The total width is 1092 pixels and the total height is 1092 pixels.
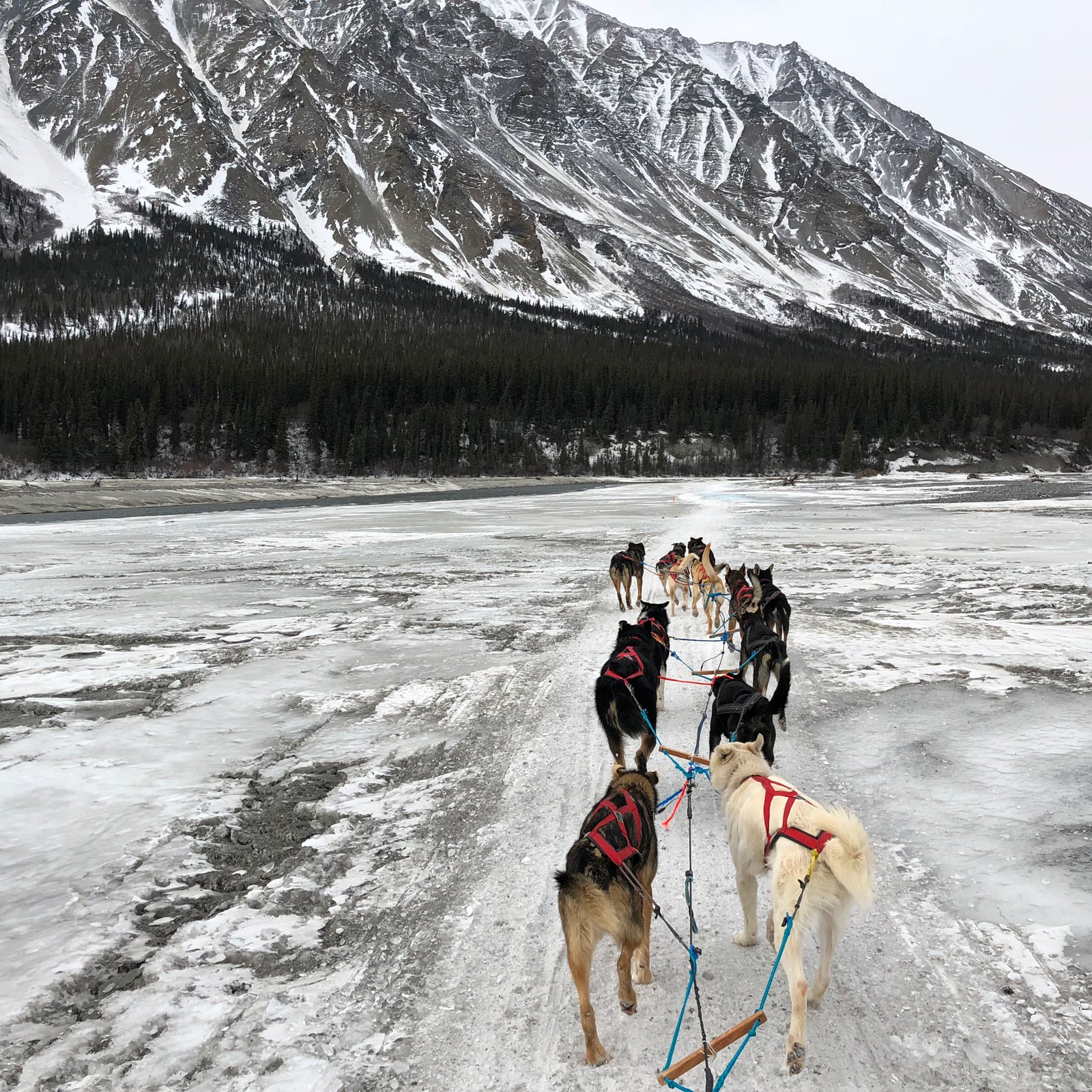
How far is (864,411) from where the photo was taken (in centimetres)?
10075

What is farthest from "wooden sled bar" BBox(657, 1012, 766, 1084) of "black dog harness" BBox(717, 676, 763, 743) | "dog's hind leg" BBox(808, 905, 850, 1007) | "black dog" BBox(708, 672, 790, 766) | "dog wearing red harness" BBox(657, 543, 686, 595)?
"dog wearing red harness" BBox(657, 543, 686, 595)

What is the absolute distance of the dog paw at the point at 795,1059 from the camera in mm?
2863

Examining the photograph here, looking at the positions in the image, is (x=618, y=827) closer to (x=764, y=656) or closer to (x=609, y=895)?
(x=609, y=895)

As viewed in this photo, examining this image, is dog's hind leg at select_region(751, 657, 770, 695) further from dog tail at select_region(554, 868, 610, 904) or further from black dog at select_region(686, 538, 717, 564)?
black dog at select_region(686, 538, 717, 564)

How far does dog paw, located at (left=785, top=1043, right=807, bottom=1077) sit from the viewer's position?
2863 mm

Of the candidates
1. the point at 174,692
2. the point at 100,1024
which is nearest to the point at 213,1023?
the point at 100,1024

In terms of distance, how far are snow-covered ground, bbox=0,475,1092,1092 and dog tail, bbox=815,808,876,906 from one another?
751 millimetres

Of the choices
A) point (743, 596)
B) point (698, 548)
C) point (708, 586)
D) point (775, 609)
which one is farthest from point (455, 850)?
point (698, 548)

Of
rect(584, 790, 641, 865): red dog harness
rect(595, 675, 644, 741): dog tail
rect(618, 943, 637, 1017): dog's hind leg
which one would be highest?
rect(584, 790, 641, 865): red dog harness

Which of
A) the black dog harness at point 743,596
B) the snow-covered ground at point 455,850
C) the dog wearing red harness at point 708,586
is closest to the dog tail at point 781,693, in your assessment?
the snow-covered ground at point 455,850

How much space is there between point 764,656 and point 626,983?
14.8ft

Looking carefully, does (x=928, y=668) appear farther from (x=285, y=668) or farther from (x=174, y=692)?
(x=174, y=692)

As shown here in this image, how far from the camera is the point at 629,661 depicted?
19.1 feet

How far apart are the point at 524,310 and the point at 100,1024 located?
19521 centimetres
